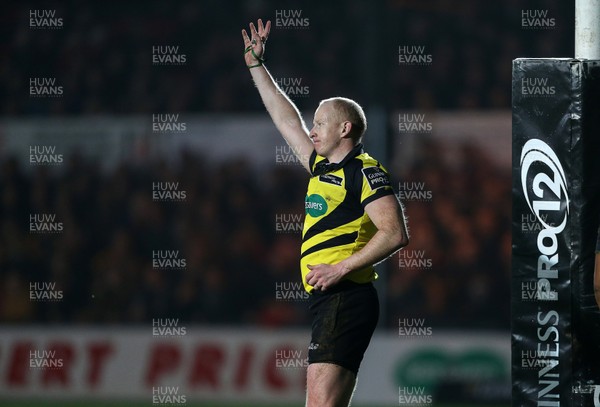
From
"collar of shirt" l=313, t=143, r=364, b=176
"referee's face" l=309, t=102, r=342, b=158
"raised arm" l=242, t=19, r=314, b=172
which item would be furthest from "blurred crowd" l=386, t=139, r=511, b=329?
"referee's face" l=309, t=102, r=342, b=158

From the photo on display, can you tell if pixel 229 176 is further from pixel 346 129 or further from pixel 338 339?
pixel 338 339

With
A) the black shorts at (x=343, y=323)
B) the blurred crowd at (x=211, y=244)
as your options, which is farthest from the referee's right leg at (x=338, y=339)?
the blurred crowd at (x=211, y=244)

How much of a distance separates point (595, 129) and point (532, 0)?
9.02m

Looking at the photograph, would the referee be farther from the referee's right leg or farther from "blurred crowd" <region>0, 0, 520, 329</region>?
"blurred crowd" <region>0, 0, 520, 329</region>

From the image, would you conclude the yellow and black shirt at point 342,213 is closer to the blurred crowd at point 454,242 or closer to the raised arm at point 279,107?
the raised arm at point 279,107

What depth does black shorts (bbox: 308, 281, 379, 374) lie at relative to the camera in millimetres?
6020

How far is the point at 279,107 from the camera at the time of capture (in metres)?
6.82

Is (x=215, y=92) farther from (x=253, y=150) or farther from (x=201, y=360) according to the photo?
(x=201, y=360)

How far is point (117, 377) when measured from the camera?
12.5 meters

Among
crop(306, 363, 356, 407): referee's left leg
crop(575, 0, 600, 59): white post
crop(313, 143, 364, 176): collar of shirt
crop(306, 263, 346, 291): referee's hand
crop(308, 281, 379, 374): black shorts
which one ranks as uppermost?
crop(575, 0, 600, 59): white post

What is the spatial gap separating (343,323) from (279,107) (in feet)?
4.67

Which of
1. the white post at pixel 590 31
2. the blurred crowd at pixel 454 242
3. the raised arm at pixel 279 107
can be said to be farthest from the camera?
the blurred crowd at pixel 454 242

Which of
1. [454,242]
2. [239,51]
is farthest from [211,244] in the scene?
[239,51]

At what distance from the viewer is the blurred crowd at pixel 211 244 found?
43.8 ft
